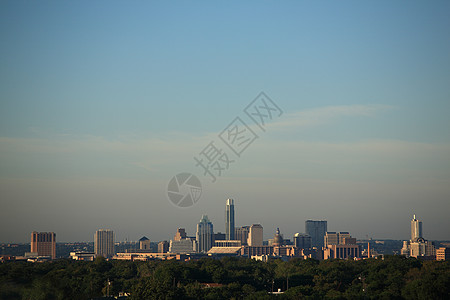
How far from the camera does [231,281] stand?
2832 inches

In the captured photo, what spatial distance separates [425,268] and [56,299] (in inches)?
2031

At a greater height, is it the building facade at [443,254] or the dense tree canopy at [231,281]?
the dense tree canopy at [231,281]

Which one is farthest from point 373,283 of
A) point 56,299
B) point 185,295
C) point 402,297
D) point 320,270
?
point 56,299

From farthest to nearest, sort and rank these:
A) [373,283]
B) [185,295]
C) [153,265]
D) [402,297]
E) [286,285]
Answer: [153,265], [286,285], [373,283], [402,297], [185,295]

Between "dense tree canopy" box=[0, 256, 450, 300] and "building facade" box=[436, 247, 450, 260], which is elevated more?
"dense tree canopy" box=[0, 256, 450, 300]

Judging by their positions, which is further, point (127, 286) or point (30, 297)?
point (127, 286)

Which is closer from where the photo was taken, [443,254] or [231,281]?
[231,281]

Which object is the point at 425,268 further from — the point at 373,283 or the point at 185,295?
the point at 185,295

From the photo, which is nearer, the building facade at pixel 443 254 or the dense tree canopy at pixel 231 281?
the dense tree canopy at pixel 231 281

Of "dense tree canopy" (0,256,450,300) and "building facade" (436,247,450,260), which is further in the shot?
"building facade" (436,247,450,260)

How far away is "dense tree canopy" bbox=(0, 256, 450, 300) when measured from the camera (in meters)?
40.3

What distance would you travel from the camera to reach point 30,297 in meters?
32.7

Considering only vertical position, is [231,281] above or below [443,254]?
above

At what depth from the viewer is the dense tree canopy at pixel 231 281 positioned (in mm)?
40344
